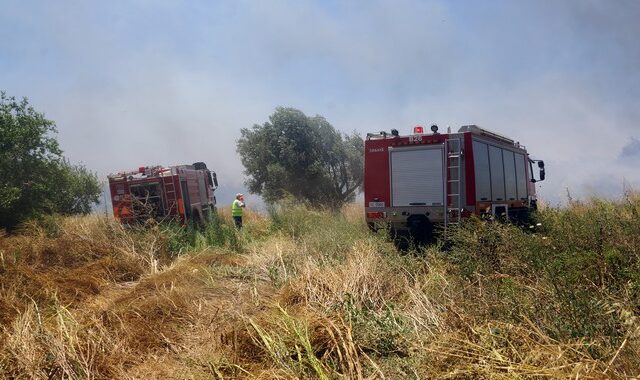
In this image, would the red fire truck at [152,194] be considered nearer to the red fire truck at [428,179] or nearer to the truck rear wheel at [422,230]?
the red fire truck at [428,179]

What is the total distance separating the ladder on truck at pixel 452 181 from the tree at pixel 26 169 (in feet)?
41.3

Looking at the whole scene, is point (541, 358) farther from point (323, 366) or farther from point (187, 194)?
point (187, 194)

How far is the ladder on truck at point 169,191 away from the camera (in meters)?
14.3

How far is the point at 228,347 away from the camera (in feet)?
14.0

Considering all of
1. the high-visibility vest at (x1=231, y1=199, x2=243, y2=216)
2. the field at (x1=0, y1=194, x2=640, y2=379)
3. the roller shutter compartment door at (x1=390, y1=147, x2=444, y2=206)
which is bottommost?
the field at (x1=0, y1=194, x2=640, y2=379)

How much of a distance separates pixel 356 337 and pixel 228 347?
116cm

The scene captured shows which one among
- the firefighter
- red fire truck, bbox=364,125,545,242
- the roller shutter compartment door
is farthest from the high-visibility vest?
the roller shutter compartment door

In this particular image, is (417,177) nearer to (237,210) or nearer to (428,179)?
(428,179)

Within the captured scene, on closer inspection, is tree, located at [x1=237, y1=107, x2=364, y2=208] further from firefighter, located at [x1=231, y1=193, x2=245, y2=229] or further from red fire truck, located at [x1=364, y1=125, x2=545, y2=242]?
red fire truck, located at [x1=364, y1=125, x2=545, y2=242]

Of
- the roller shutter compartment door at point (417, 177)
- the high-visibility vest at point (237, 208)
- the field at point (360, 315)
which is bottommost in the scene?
the field at point (360, 315)

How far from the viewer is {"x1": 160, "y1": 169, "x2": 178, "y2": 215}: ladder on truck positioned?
47.1 feet

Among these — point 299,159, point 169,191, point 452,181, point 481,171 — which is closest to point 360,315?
point 452,181

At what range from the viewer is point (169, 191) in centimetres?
1445

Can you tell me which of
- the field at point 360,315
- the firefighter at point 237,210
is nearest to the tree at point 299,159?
the firefighter at point 237,210
